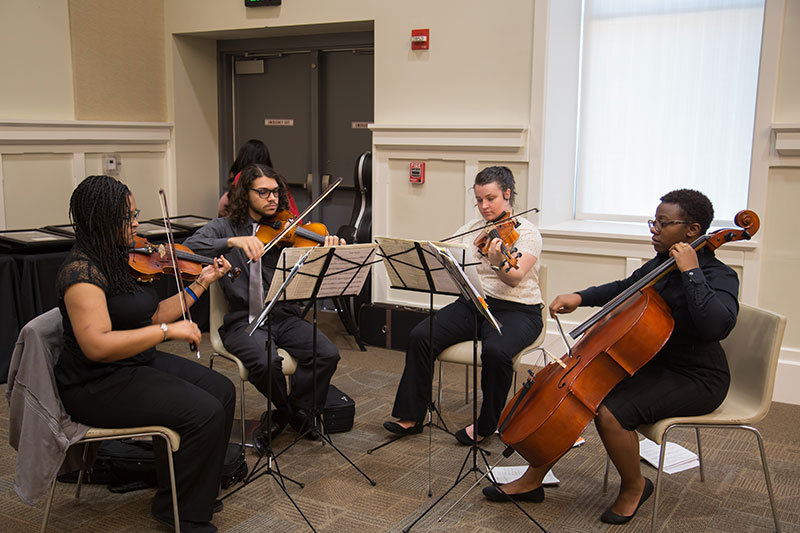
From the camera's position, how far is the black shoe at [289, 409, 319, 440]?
3154 mm

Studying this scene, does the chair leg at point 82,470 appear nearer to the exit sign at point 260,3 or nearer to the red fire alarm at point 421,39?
the red fire alarm at point 421,39

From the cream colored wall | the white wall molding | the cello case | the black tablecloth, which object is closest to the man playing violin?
the black tablecloth

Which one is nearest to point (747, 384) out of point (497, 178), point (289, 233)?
point (497, 178)

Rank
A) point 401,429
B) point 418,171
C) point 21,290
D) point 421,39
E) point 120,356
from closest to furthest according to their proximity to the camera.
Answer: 1. point 120,356
2. point 401,429
3. point 21,290
4. point 421,39
5. point 418,171

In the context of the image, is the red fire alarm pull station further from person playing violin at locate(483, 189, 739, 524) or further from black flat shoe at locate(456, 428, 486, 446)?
person playing violin at locate(483, 189, 739, 524)

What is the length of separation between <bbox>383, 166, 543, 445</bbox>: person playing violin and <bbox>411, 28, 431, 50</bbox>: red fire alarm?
146cm

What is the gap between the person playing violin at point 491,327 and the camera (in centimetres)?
315

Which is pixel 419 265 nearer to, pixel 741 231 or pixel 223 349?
pixel 223 349

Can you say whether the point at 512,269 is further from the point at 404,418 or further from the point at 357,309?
the point at 357,309

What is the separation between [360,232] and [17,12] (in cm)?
243

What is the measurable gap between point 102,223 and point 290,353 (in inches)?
41.3

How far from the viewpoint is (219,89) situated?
5.86 m

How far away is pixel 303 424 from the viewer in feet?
10.6

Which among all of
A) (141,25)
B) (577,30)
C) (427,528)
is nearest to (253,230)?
(427,528)
